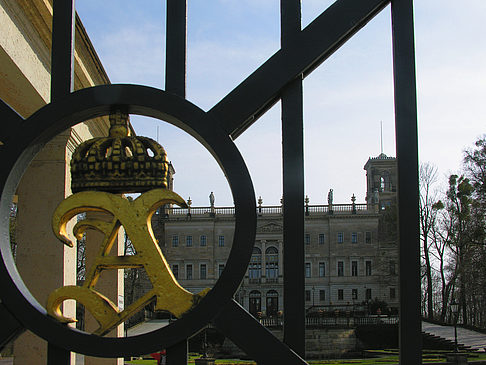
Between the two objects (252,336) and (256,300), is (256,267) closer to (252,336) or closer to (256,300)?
(256,300)

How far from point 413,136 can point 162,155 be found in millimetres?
1328

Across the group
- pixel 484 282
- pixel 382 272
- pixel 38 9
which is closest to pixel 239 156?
pixel 38 9

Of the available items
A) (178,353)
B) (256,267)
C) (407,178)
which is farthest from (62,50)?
(256,267)

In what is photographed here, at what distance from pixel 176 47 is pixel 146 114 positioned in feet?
1.30

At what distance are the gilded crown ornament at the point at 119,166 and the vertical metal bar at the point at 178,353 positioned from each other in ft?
2.67

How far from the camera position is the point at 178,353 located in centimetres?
321

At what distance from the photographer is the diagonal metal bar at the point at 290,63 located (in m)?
3.32

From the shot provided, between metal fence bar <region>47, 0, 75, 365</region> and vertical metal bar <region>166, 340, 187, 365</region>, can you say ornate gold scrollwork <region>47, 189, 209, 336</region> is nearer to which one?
vertical metal bar <region>166, 340, 187, 365</region>

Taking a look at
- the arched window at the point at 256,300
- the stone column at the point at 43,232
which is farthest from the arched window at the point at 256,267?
the stone column at the point at 43,232

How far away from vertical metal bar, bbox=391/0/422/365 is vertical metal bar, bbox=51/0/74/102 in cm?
176

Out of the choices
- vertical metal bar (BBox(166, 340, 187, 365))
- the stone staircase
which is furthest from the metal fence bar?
the stone staircase

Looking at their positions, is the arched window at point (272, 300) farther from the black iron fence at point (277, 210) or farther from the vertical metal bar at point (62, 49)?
the vertical metal bar at point (62, 49)

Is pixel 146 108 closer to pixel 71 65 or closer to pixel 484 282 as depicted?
pixel 71 65

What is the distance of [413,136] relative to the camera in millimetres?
3387
